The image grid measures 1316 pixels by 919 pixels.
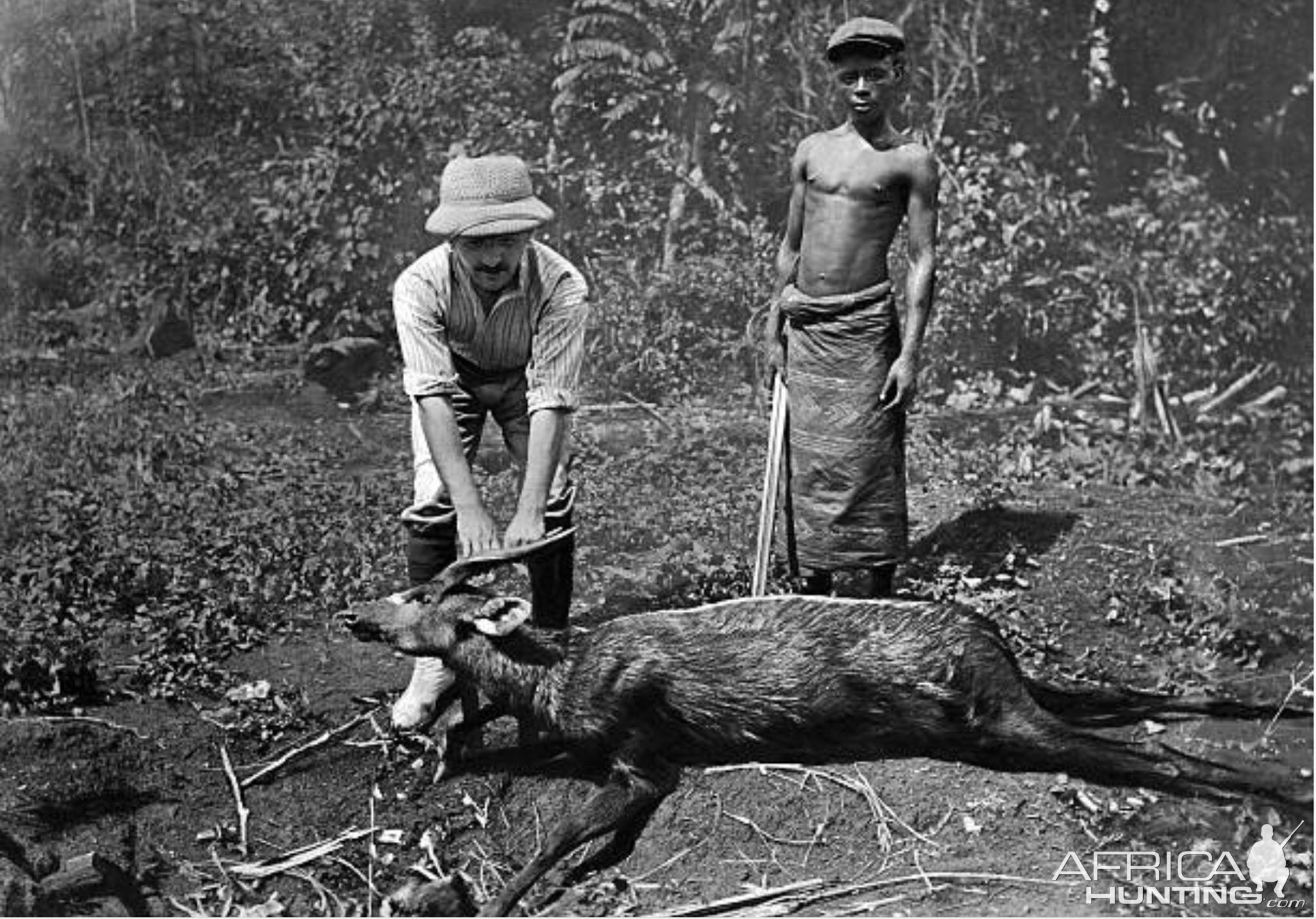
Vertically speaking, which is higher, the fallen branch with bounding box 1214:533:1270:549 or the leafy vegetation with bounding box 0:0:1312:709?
the leafy vegetation with bounding box 0:0:1312:709

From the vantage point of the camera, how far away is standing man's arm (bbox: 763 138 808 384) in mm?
5656

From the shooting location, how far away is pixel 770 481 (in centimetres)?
588

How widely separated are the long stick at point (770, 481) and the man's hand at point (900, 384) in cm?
37

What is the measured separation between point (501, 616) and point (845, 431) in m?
1.30

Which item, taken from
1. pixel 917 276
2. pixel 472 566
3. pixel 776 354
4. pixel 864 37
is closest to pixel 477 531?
pixel 472 566

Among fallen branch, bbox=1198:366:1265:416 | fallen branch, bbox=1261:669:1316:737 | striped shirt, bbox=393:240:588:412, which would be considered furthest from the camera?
fallen branch, bbox=1198:366:1265:416

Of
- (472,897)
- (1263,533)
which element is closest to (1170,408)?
(1263,533)

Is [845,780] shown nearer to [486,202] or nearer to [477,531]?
[477,531]

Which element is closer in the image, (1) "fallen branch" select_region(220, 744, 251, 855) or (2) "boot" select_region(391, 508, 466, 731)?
(1) "fallen branch" select_region(220, 744, 251, 855)

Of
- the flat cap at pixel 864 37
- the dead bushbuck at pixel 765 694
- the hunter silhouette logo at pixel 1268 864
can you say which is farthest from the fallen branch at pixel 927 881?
the flat cap at pixel 864 37

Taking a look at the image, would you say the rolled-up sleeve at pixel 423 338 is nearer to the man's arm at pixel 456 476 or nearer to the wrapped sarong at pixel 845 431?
the man's arm at pixel 456 476

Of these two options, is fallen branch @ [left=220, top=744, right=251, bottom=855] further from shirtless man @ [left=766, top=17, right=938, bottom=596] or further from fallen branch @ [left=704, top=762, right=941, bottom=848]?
shirtless man @ [left=766, top=17, right=938, bottom=596]

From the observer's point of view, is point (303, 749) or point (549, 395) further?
point (303, 749)

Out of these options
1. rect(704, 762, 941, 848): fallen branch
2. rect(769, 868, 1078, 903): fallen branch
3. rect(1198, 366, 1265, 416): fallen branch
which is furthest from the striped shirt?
rect(1198, 366, 1265, 416): fallen branch
